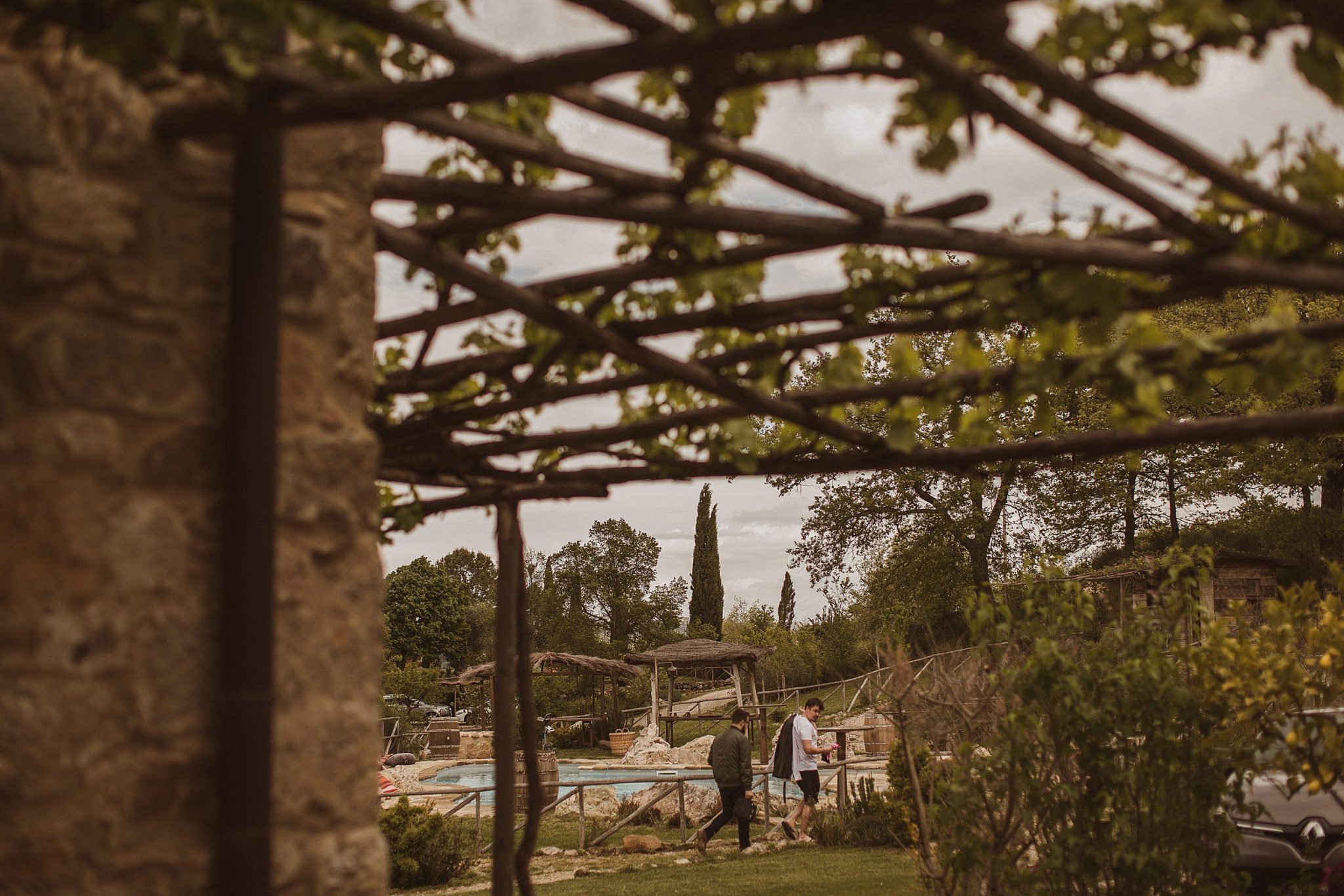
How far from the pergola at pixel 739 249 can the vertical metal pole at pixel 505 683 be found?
2.20 ft

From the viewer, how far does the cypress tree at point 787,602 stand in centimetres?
4491

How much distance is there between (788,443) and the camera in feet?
11.1

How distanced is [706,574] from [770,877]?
31.0 meters

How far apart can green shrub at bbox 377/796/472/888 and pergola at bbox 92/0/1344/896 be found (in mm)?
7630

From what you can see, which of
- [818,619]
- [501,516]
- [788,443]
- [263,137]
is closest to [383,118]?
[263,137]

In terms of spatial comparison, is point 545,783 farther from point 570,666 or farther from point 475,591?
point 475,591

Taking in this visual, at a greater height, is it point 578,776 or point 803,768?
point 803,768

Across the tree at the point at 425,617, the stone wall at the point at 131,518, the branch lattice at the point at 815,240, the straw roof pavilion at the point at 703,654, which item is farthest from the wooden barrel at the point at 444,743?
the stone wall at the point at 131,518

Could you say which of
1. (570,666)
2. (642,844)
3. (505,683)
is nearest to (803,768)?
(642,844)

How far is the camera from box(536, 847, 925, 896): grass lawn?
8.51 metres

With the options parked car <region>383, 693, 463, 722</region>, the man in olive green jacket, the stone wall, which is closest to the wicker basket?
parked car <region>383, 693, 463, 722</region>

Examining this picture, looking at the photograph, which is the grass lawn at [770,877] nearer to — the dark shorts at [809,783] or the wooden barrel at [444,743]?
the dark shorts at [809,783]

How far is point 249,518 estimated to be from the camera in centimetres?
180

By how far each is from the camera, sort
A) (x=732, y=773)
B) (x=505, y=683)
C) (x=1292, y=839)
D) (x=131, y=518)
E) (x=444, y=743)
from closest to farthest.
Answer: (x=131, y=518) → (x=505, y=683) → (x=1292, y=839) → (x=732, y=773) → (x=444, y=743)
